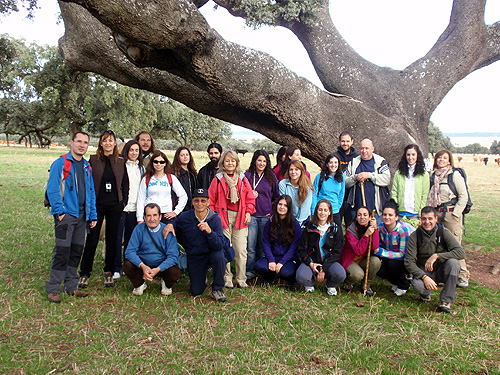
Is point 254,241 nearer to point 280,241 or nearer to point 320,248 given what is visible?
point 280,241

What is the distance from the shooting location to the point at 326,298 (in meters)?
5.32

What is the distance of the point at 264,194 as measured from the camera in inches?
246

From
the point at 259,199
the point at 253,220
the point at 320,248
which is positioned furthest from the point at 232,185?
the point at 320,248

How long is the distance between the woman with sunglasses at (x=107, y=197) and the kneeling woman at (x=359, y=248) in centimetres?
307

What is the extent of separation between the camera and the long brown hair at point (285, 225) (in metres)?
5.77

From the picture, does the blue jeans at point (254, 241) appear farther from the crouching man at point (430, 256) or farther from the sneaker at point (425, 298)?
the sneaker at point (425, 298)

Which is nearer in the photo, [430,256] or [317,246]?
[430,256]

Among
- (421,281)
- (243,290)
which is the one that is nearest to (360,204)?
(421,281)

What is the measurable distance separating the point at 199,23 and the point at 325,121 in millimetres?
2876

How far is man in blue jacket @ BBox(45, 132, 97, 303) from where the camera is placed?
488 cm

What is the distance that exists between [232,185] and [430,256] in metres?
2.70

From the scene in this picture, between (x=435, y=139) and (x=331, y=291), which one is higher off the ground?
(x=435, y=139)

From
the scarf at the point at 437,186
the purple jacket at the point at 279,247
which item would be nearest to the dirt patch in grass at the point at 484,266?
the scarf at the point at 437,186

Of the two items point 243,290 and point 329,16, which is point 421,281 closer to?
point 243,290
